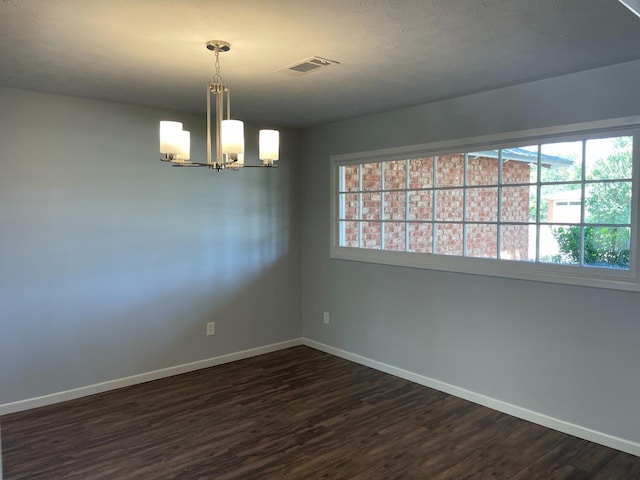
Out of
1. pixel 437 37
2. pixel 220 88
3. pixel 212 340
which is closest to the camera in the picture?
pixel 437 37

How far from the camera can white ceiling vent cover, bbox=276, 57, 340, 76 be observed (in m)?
2.68

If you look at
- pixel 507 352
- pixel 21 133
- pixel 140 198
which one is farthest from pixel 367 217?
pixel 21 133

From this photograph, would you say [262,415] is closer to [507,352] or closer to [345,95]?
[507,352]

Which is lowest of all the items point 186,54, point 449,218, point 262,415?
point 262,415

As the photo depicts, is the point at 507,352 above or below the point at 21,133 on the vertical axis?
below

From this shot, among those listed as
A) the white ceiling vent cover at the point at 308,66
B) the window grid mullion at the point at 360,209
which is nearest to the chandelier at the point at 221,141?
the white ceiling vent cover at the point at 308,66

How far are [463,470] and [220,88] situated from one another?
254 cm

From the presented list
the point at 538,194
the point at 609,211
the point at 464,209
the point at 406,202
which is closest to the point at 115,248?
the point at 406,202

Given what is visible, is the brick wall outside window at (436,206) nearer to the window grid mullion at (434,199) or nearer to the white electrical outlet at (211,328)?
the window grid mullion at (434,199)

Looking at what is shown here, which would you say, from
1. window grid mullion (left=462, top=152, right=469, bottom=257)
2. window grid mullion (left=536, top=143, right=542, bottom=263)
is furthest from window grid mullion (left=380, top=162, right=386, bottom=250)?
window grid mullion (left=536, top=143, right=542, bottom=263)

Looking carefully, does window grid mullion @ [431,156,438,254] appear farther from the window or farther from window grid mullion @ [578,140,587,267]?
window grid mullion @ [578,140,587,267]

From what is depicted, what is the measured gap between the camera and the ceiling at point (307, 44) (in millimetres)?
2010

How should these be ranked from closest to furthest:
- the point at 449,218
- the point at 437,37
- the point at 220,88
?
the point at 437,37 < the point at 220,88 < the point at 449,218

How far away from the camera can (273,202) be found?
16.0 ft
